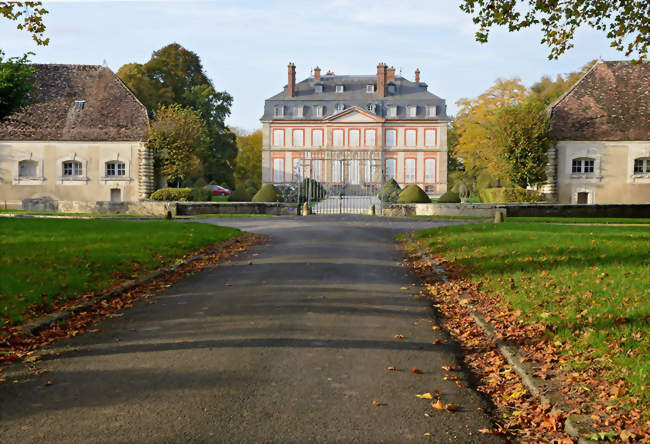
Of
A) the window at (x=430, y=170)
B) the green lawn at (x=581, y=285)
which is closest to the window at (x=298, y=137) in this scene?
the window at (x=430, y=170)

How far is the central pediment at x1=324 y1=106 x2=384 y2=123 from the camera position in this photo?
225 ft

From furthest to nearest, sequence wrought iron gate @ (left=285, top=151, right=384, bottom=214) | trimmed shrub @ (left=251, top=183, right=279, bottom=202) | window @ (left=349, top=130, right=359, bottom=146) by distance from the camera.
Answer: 1. window @ (left=349, top=130, right=359, bottom=146)
2. trimmed shrub @ (left=251, top=183, right=279, bottom=202)
3. wrought iron gate @ (left=285, top=151, right=384, bottom=214)

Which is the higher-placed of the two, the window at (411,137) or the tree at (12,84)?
the window at (411,137)

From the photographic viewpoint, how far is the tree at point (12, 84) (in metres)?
25.1

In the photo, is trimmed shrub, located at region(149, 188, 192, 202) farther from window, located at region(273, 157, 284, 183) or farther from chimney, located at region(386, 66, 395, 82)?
chimney, located at region(386, 66, 395, 82)

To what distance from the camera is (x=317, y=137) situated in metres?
70.7

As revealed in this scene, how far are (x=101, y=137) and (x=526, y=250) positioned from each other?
110 ft

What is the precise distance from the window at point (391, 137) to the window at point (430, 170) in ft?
13.9

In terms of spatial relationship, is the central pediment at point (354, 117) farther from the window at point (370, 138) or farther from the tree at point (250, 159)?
the tree at point (250, 159)

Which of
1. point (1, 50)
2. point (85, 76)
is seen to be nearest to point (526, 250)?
point (1, 50)

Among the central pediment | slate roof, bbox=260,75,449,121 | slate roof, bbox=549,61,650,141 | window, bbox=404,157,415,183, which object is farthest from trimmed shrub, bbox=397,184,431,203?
slate roof, bbox=260,75,449,121

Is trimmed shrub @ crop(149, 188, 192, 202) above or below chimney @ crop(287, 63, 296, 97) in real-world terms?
below

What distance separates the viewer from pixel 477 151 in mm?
48938

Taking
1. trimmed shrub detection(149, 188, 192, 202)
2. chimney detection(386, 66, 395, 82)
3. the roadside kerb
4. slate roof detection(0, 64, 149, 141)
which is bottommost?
the roadside kerb
